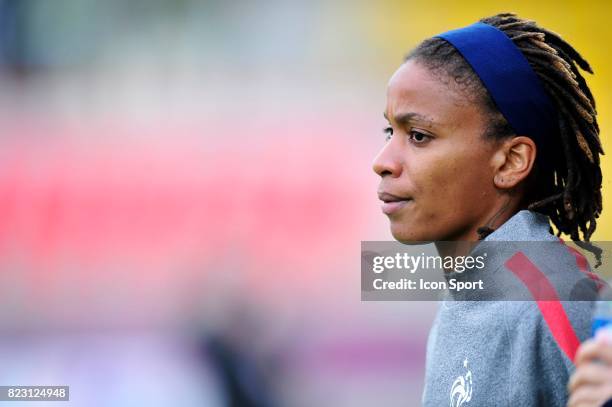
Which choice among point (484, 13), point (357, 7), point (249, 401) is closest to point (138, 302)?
point (249, 401)

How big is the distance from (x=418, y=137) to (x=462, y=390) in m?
0.61

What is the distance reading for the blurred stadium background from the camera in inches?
195

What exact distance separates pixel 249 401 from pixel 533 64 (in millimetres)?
2899

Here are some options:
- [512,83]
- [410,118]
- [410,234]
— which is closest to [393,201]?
[410,234]

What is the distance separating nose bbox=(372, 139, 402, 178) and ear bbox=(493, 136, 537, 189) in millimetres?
233

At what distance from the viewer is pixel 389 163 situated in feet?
7.33

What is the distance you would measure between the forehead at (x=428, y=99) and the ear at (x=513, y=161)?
0.09 metres

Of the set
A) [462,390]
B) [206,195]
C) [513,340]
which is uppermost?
[513,340]

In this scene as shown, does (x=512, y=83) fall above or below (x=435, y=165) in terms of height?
above

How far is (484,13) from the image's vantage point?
5.84 m

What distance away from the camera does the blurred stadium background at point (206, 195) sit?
494 centimetres

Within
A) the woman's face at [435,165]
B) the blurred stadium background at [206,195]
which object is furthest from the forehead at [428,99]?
the blurred stadium background at [206,195]

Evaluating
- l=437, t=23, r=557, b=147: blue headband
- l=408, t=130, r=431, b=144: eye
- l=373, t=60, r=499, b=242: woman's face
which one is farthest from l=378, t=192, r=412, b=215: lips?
l=437, t=23, r=557, b=147: blue headband

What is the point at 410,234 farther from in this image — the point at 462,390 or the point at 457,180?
the point at 462,390
